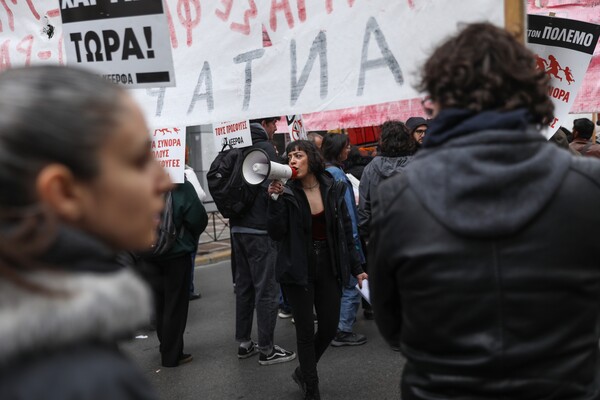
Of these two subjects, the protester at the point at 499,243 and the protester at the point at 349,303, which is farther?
the protester at the point at 349,303

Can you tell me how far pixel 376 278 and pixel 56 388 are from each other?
3.74 ft

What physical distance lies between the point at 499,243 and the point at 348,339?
439 centimetres

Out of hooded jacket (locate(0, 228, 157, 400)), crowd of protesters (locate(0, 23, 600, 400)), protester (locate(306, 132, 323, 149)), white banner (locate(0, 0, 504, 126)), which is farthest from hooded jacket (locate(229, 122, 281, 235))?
hooded jacket (locate(0, 228, 157, 400))

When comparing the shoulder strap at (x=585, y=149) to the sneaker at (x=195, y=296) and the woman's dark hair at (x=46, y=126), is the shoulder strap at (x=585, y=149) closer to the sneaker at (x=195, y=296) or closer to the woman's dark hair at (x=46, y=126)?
the sneaker at (x=195, y=296)

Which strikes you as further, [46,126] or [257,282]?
[257,282]

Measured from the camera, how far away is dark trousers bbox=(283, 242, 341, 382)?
4.23 meters

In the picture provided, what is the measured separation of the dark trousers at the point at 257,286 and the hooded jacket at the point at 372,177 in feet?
2.76

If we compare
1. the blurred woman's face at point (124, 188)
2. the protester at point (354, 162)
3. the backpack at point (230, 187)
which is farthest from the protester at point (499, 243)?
the protester at point (354, 162)

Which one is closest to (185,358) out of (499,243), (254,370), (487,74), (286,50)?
(254,370)

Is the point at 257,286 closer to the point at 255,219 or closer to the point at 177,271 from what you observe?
the point at 255,219

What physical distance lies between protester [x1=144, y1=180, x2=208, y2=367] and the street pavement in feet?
0.78

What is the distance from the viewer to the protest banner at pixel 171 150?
5.05 metres

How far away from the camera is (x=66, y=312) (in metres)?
0.88

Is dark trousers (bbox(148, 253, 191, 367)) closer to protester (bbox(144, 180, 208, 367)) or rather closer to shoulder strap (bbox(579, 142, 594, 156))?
protester (bbox(144, 180, 208, 367))
